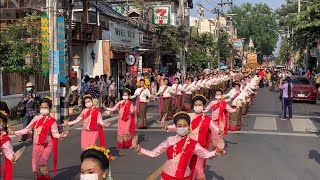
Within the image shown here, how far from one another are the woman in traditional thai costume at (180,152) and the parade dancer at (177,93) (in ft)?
41.2

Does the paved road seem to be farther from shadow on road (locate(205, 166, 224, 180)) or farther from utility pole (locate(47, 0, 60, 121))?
utility pole (locate(47, 0, 60, 121))

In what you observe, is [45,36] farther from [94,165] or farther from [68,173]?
[94,165]

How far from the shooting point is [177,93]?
1931 cm

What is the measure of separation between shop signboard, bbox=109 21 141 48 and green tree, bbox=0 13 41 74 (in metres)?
8.22

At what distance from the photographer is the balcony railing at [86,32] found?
1009 inches

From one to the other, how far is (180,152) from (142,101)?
966cm

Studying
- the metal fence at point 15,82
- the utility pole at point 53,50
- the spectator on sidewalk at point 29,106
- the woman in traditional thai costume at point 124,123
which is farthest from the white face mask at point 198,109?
the metal fence at point 15,82

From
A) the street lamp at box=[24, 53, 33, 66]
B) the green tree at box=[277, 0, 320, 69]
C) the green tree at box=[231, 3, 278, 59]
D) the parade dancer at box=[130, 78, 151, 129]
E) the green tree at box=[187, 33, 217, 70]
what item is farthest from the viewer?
the green tree at box=[231, 3, 278, 59]

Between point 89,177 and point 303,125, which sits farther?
point 303,125

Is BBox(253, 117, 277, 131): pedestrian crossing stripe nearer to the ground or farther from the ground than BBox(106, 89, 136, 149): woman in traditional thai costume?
nearer to the ground

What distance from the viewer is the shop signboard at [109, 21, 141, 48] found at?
95.4 ft

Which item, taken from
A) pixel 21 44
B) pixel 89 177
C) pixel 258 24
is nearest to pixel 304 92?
pixel 21 44

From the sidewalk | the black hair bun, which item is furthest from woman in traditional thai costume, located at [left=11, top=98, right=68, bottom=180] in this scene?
the sidewalk

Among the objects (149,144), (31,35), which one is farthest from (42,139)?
(31,35)
